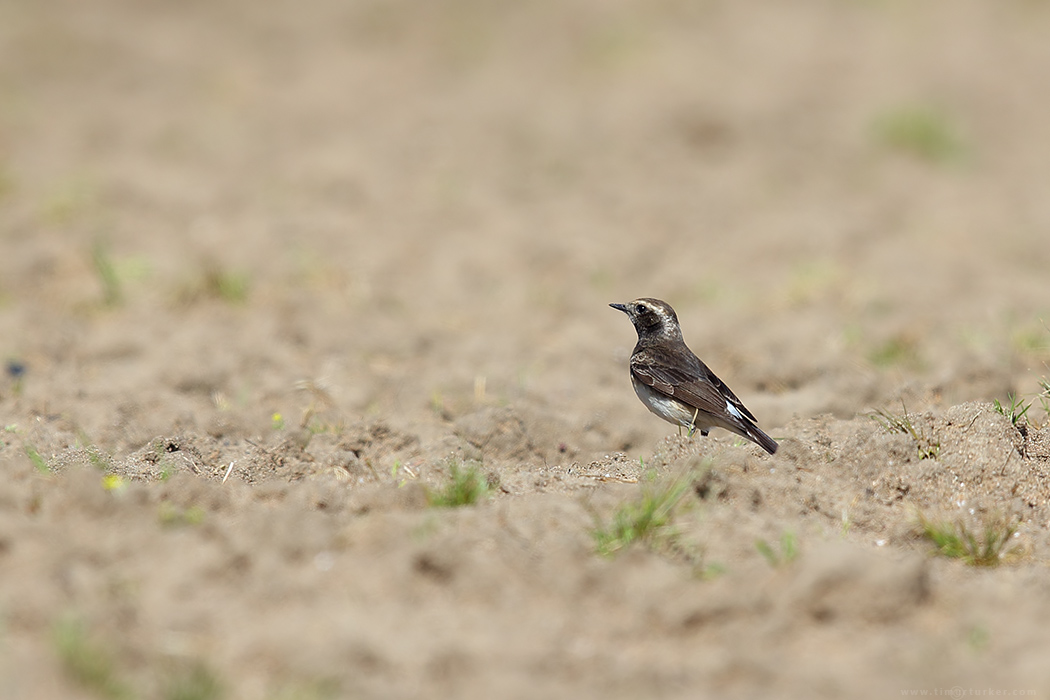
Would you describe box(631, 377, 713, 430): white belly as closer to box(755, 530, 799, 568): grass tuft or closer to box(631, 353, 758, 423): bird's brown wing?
box(631, 353, 758, 423): bird's brown wing

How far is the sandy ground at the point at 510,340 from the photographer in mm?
3717

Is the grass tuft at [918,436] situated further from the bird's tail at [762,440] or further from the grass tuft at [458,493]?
the grass tuft at [458,493]

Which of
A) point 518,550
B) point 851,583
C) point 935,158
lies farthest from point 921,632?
point 935,158

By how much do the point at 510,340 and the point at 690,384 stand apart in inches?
101

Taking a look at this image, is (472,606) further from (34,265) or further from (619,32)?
(619,32)

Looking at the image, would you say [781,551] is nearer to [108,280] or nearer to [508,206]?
[108,280]

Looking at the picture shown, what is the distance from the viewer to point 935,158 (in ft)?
43.3

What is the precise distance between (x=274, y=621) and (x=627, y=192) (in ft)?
30.1

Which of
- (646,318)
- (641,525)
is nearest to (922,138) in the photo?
(646,318)

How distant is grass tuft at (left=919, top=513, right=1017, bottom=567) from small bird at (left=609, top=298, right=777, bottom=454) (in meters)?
1.31

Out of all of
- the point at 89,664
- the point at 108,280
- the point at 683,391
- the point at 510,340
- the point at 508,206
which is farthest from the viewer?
the point at 508,206

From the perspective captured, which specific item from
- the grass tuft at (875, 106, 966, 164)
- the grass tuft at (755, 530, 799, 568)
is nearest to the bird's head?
the grass tuft at (755, 530, 799, 568)

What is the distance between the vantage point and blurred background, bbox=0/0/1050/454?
7520mm

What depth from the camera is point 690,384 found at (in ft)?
20.8
